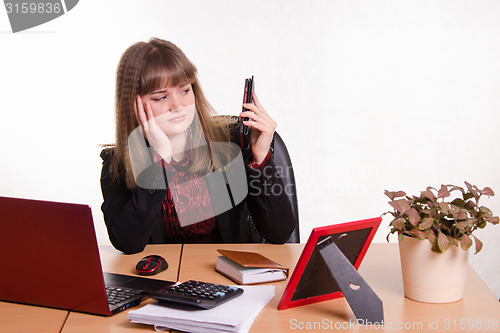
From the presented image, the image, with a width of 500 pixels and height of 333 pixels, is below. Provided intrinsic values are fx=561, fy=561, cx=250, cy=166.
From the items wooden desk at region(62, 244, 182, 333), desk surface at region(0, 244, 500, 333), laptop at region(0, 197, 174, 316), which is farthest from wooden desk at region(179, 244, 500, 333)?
laptop at region(0, 197, 174, 316)

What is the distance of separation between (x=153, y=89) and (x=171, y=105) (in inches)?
3.1

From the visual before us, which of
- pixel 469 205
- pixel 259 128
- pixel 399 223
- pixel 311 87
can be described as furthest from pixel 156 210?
pixel 311 87

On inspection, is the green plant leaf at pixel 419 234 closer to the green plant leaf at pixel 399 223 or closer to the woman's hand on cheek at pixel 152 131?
the green plant leaf at pixel 399 223

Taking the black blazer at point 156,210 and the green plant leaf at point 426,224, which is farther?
the black blazer at point 156,210

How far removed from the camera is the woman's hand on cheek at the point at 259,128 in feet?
5.50

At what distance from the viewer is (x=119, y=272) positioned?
1.45 m

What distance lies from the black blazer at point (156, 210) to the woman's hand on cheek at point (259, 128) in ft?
0.15

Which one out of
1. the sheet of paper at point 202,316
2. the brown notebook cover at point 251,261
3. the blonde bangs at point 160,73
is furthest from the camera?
the blonde bangs at point 160,73

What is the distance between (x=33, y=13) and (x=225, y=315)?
2607 mm

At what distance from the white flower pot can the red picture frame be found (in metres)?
0.09

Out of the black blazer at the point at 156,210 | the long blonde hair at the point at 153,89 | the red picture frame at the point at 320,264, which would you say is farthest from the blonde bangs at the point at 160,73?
the red picture frame at the point at 320,264

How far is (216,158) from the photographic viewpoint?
1999mm

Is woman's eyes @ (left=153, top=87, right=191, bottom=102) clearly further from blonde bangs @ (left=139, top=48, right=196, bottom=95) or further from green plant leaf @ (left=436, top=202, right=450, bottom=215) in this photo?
green plant leaf @ (left=436, top=202, right=450, bottom=215)

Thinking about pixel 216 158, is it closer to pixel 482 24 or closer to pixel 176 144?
pixel 176 144
